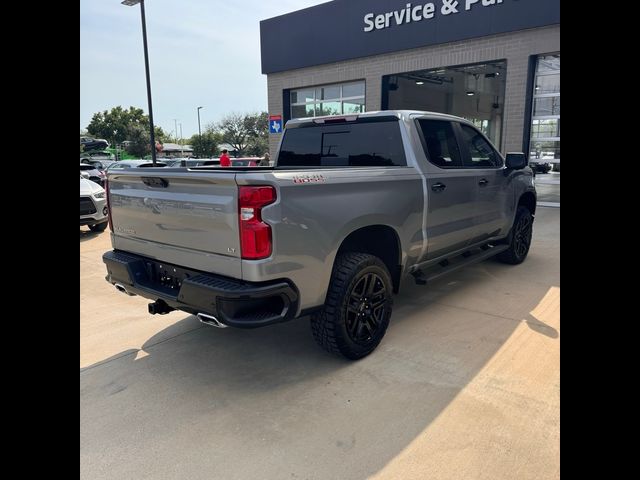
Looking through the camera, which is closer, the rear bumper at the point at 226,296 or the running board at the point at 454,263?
the rear bumper at the point at 226,296

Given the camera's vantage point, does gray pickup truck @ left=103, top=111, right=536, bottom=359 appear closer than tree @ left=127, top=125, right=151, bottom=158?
Yes

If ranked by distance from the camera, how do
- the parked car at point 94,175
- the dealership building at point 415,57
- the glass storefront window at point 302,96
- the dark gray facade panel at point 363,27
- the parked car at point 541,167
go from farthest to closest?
the glass storefront window at point 302,96 < the parked car at point 94,175 < the parked car at point 541,167 < the dealership building at point 415,57 < the dark gray facade panel at point 363,27

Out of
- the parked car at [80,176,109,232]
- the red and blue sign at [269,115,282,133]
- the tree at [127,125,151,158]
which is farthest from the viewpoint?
the tree at [127,125,151,158]

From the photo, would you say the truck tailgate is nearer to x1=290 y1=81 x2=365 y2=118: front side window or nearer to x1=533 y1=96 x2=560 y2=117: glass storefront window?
x1=533 y1=96 x2=560 y2=117: glass storefront window

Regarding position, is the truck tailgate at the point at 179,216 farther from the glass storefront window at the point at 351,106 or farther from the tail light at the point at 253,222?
A: the glass storefront window at the point at 351,106

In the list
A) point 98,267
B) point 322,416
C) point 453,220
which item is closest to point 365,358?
point 322,416

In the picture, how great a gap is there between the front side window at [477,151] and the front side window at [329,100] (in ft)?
35.2

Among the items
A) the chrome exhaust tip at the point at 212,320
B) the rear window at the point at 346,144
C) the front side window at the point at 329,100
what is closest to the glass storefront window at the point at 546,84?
the front side window at the point at 329,100

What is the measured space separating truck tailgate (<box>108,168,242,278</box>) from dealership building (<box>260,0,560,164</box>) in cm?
1134

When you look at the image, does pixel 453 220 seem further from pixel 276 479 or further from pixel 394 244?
pixel 276 479

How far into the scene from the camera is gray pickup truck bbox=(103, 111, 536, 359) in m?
2.78

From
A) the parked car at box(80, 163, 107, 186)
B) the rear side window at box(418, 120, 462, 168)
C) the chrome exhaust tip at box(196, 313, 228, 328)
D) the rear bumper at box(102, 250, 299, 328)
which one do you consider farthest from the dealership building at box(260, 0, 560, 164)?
the chrome exhaust tip at box(196, 313, 228, 328)

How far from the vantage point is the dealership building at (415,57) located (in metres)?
11.9
